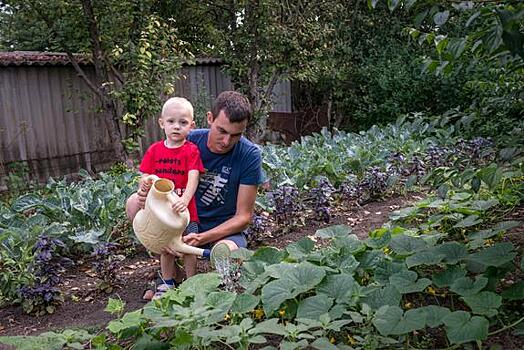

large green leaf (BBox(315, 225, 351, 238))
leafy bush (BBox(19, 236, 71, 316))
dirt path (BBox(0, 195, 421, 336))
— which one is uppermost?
large green leaf (BBox(315, 225, 351, 238))

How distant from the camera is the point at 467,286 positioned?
7.13ft

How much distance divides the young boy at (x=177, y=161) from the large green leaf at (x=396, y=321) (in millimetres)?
1211

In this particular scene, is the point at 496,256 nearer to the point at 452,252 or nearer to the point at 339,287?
the point at 452,252

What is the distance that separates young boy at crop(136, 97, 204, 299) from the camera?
9.86ft

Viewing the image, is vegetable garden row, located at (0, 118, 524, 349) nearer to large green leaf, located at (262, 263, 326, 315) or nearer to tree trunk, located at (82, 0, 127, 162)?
large green leaf, located at (262, 263, 326, 315)

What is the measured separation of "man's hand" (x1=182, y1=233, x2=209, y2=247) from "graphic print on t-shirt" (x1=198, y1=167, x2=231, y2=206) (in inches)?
12.0

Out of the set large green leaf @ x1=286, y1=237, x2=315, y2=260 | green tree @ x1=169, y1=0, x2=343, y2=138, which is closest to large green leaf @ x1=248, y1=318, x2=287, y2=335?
large green leaf @ x1=286, y1=237, x2=315, y2=260

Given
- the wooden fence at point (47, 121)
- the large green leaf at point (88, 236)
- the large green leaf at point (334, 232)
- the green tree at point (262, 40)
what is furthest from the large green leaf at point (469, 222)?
the green tree at point (262, 40)

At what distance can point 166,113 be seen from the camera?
3016 millimetres

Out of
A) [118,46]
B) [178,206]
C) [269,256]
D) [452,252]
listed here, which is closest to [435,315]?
[452,252]

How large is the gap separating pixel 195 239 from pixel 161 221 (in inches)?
12.1

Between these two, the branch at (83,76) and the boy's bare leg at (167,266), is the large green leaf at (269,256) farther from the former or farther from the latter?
the branch at (83,76)

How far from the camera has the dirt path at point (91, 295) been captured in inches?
116

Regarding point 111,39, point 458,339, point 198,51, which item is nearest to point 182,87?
point 198,51
